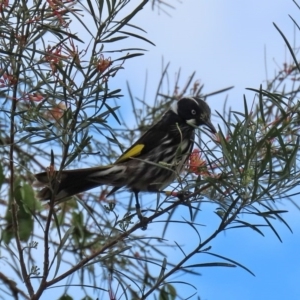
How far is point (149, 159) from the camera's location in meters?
2.64

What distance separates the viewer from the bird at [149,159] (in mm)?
2324

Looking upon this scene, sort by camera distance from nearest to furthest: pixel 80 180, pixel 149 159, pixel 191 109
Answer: pixel 80 180 < pixel 149 159 < pixel 191 109

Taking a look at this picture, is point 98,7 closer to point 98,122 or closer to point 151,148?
point 98,122

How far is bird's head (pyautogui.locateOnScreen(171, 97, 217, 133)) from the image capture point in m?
2.74

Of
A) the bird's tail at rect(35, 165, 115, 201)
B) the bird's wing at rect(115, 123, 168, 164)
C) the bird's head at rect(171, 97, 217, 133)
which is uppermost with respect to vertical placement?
the bird's head at rect(171, 97, 217, 133)

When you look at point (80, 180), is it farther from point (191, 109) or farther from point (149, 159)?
point (191, 109)

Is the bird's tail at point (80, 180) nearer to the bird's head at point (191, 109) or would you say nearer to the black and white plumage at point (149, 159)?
the black and white plumage at point (149, 159)

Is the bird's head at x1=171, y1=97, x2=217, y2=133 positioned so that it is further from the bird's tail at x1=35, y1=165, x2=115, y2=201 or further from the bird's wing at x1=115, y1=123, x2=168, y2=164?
the bird's tail at x1=35, y1=165, x2=115, y2=201

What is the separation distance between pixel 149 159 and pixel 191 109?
0.28m

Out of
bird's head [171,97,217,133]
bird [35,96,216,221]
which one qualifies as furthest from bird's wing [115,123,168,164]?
bird's head [171,97,217,133]

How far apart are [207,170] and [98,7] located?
0.38 metres

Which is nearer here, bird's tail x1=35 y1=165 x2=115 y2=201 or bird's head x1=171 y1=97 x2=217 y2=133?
bird's tail x1=35 y1=165 x2=115 y2=201

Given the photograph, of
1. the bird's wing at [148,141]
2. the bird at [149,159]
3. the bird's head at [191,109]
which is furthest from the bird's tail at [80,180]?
the bird's head at [191,109]

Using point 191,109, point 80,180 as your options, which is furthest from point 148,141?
point 80,180
